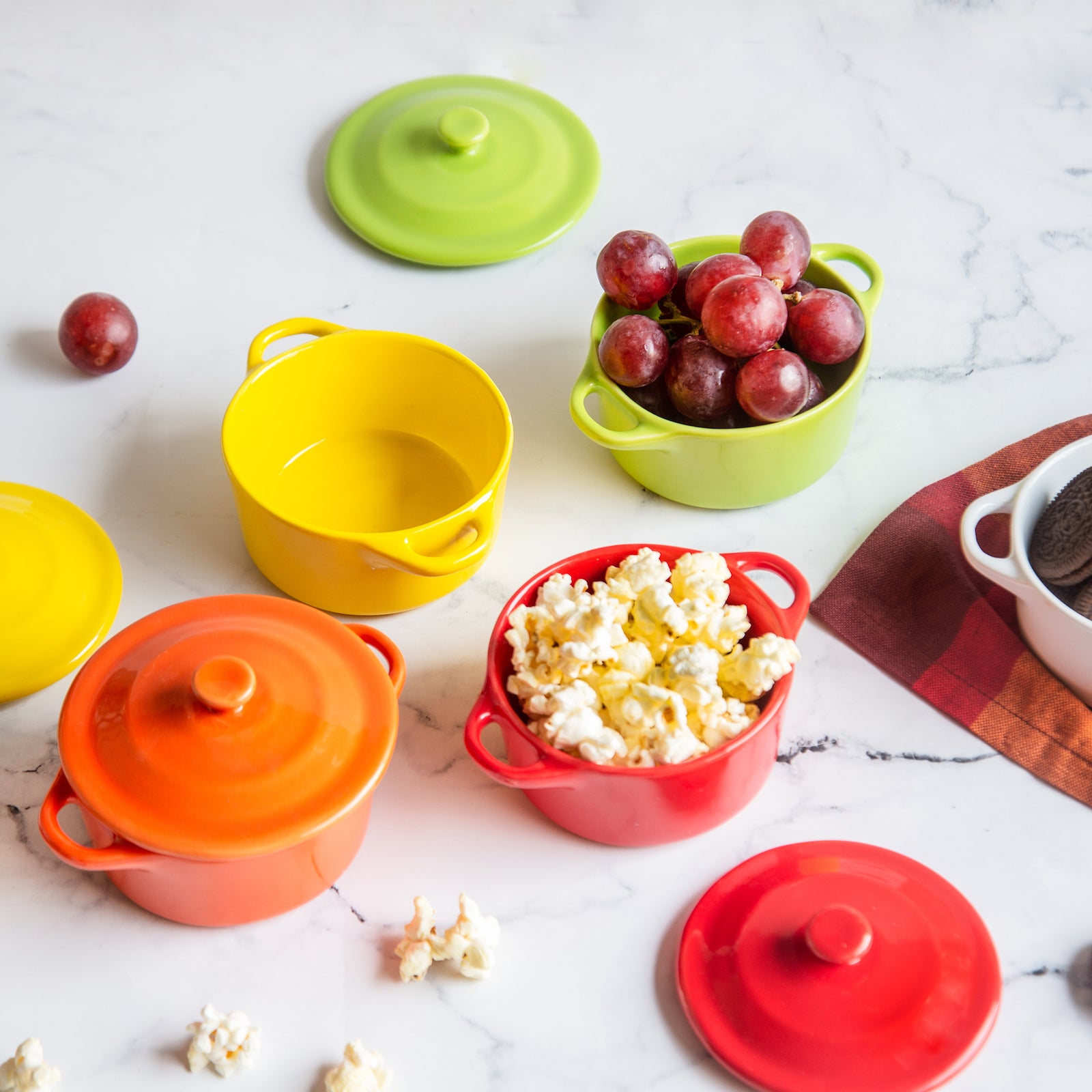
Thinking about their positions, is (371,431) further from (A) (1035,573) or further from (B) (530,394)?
(A) (1035,573)

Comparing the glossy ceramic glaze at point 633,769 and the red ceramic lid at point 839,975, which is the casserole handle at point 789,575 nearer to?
the glossy ceramic glaze at point 633,769

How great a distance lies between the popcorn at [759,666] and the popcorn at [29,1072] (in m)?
0.54

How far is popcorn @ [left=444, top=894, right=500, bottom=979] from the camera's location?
842 millimetres

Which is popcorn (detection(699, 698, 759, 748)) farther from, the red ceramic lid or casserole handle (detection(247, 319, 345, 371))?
casserole handle (detection(247, 319, 345, 371))

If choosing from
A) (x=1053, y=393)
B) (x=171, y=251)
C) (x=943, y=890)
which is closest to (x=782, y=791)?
(x=943, y=890)

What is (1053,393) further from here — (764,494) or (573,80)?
(573,80)

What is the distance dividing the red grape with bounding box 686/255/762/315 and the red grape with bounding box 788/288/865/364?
2.1 inches

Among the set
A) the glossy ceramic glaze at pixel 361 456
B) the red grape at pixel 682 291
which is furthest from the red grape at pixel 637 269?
the glossy ceramic glaze at pixel 361 456

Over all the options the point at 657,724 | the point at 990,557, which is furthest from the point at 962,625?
the point at 657,724


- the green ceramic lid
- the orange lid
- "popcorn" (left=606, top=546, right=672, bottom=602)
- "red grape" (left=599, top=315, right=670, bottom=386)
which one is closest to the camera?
the orange lid

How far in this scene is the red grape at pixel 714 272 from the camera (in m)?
1.01

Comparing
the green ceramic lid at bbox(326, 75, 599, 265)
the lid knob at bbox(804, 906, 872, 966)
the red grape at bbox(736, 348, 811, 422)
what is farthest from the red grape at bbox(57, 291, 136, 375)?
the lid knob at bbox(804, 906, 872, 966)

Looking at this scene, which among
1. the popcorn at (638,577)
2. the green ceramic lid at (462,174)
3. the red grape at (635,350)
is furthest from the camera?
the green ceramic lid at (462,174)

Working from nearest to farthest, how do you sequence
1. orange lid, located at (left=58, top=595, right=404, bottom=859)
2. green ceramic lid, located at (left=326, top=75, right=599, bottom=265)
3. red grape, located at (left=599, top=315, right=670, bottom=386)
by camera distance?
1. orange lid, located at (left=58, top=595, right=404, bottom=859)
2. red grape, located at (left=599, top=315, right=670, bottom=386)
3. green ceramic lid, located at (left=326, top=75, right=599, bottom=265)
